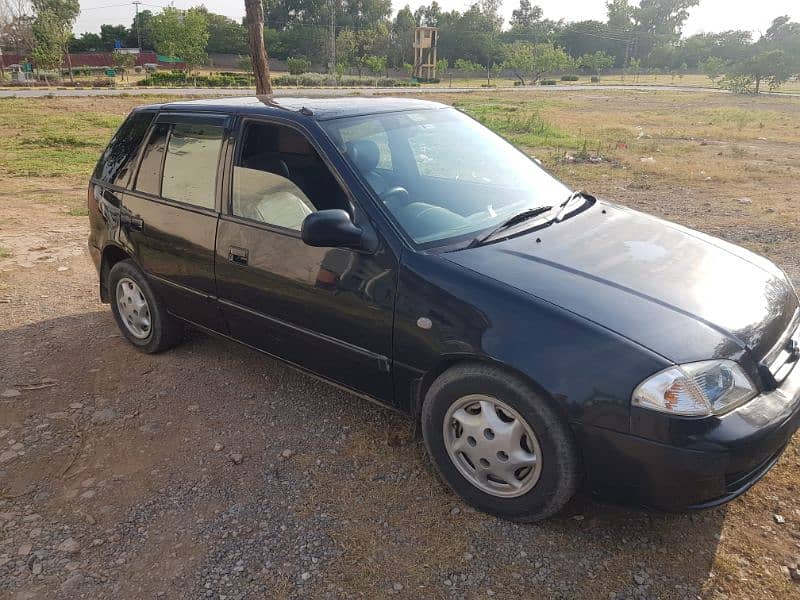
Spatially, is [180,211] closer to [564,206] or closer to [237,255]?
[237,255]

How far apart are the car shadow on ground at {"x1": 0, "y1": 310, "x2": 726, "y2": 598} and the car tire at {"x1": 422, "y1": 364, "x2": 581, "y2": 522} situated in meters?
0.13

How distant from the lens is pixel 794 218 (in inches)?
317

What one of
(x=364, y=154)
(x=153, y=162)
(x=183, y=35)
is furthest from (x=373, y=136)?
(x=183, y=35)

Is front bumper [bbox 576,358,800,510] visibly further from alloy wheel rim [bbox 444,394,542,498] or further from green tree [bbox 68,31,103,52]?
green tree [bbox 68,31,103,52]

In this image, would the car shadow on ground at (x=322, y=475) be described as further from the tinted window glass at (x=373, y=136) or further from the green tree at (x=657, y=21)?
the green tree at (x=657, y=21)

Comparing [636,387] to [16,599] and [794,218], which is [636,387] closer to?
[16,599]

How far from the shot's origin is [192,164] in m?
3.69

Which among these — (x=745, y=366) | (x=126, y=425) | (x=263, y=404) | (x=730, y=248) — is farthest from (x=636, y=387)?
(x=126, y=425)

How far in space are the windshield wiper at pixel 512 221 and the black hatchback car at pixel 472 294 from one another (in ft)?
0.09

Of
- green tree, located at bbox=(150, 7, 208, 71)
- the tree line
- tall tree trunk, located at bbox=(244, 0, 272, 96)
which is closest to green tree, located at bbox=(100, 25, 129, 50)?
the tree line

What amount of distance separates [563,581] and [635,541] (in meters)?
0.41

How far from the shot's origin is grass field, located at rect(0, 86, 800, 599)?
2.41m

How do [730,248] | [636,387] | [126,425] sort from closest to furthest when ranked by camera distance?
[636,387] → [730,248] → [126,425]

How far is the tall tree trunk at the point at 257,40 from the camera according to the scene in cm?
1170
